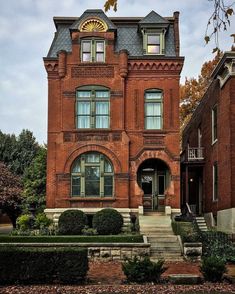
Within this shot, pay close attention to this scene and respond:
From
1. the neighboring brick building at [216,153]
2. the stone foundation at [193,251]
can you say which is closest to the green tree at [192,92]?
the neighboring brick building at [216,153]

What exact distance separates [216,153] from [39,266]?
15.8 m

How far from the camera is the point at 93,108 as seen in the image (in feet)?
95.2

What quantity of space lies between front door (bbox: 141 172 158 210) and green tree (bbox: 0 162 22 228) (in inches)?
515

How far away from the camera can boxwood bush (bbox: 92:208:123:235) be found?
26188mm

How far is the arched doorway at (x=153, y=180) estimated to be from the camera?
29.9 m

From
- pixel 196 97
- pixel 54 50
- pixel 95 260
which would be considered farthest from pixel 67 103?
pixel 196 97

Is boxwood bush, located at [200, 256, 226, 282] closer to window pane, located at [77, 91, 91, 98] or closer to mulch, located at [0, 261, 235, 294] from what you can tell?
mulch, located at [0, 261, 235, 294]

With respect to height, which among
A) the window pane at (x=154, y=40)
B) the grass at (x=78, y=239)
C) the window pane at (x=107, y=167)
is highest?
the window pane at (x=154, y=40)

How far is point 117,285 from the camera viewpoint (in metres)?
15.0

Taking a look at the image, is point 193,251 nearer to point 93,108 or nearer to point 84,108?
point 93,108

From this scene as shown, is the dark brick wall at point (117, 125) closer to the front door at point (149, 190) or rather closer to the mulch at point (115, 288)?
the front door at point (149, 190)

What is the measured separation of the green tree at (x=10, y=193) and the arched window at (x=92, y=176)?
39.1ft

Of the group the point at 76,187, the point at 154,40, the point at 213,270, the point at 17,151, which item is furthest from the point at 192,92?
the point at 213,270

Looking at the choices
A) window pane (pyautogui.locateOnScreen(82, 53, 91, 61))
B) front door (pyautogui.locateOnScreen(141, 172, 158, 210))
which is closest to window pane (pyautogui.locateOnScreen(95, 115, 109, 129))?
window pane (pyautogui.locateOnScreen(82, 53, 91, 61))
